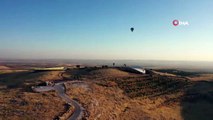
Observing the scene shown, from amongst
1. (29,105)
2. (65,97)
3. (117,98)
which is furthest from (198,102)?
(29,105)

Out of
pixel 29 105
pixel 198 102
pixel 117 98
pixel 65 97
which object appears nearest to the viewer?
pixel 29 105

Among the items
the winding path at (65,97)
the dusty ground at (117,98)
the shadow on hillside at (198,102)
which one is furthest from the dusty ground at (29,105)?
the shadow on hillside at (198,102)

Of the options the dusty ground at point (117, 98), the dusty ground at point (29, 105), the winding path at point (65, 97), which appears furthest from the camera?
the dusty ground at point (117, 98)

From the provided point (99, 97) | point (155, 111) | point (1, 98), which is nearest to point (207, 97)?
point (155, 111)

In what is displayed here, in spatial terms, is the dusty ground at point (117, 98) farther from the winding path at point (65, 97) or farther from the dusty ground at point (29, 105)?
the winding path at point (65, 97)

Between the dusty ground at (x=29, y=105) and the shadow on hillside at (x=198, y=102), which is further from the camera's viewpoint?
the shadow on hillside at (x=198, y=102)

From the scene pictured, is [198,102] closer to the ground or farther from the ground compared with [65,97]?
closer to the ground

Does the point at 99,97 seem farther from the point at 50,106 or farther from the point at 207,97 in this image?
the point at 207,97

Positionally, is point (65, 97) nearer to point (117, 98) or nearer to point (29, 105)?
point (29, 105)

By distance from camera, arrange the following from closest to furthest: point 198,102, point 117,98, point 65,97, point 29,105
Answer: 1. point 29,105
2. point 65,97
3. point 117,98
4. point 198,102
